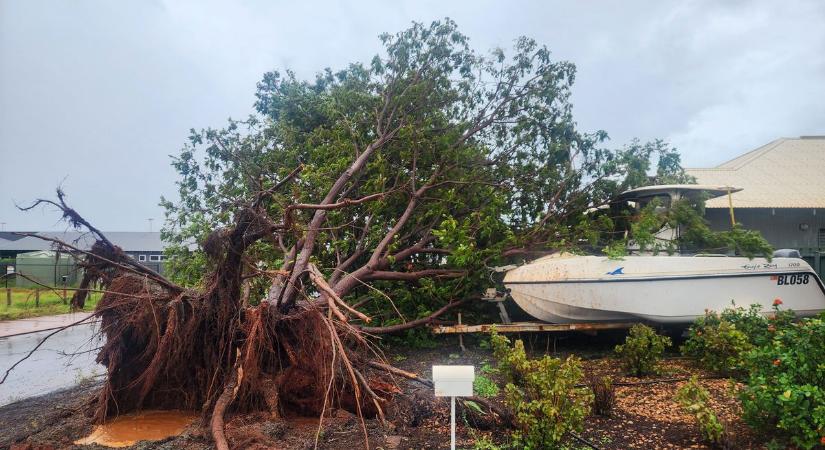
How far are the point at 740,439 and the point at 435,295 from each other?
16.7ft

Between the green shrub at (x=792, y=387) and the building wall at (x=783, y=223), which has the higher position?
the building wall at (x=783, y=223)

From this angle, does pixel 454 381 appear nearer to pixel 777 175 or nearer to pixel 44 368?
pixel 44 368

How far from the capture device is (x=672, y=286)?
25.8 ft

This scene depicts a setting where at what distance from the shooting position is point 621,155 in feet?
33.1

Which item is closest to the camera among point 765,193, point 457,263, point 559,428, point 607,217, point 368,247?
point 559,428

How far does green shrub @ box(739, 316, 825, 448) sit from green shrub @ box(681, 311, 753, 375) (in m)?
1.79

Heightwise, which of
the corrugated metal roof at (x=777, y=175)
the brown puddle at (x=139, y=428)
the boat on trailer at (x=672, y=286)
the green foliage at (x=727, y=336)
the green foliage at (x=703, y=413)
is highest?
the corrugated metal roof at (x=777, y=175)

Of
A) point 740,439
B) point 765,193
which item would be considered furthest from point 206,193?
point 765,193

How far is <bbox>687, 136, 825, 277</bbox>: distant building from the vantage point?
43.0ft

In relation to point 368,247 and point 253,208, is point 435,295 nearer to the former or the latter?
point 368,247

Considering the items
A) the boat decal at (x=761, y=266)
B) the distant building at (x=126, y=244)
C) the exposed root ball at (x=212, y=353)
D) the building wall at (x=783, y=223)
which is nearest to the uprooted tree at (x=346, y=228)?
the exposed root ball at (x=212, y=353)

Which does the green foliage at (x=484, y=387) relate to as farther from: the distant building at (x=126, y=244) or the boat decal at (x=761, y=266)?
the distant building at (x=126, y=244)

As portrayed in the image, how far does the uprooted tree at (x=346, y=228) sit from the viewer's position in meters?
5.72

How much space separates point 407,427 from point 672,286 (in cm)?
456
